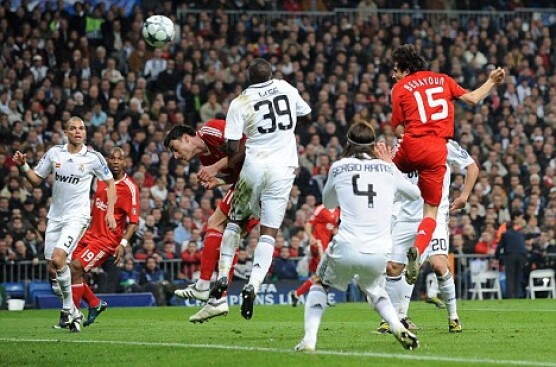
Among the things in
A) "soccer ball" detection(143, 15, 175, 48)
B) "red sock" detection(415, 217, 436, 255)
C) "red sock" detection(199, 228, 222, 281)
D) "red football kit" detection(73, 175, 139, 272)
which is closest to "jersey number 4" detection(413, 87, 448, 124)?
"red sock" detection(415, 217, 436, 255)

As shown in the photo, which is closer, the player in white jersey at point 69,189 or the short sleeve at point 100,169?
the player in white jersey at point 69,189

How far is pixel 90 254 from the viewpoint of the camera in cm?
1827

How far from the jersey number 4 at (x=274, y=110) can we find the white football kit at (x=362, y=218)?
245cm

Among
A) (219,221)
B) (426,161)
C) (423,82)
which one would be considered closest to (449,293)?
(426,161)

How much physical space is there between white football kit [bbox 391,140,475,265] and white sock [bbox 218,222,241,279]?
1868 mm

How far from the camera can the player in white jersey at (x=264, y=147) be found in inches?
517

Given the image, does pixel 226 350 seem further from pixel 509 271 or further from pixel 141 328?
pixel 509 271

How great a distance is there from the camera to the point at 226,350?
11812 millimetres

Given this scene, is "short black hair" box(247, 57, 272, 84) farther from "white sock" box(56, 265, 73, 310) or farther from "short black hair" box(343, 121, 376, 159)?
"white sock" box(56, 265, 73, 310)

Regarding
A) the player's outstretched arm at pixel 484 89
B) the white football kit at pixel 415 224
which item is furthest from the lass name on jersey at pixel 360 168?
the white football kit at pixel 415 224

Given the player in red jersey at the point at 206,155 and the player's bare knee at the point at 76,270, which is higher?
the player in red jersey at the point at 206,155

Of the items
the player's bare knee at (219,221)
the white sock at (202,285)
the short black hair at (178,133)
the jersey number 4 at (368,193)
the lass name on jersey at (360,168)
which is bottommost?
the white sock at (202,285)

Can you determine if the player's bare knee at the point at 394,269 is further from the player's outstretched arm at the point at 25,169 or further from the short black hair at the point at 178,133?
the player's outstretched arm at the point at 25,169

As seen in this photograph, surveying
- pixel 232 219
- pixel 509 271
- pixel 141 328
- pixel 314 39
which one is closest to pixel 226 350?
pixel 232 219
